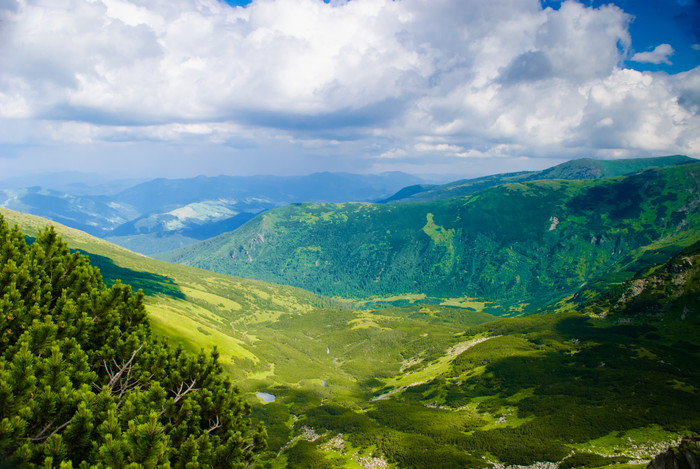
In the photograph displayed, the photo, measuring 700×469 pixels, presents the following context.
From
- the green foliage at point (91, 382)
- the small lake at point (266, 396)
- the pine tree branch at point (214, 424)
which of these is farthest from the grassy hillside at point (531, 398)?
the green foliage at point (91, 382)

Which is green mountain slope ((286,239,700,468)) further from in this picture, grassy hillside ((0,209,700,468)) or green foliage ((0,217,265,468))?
green foliage ((0,217,265,468))

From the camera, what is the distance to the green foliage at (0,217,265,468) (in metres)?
12.4

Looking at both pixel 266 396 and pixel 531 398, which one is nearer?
pixel 531 398

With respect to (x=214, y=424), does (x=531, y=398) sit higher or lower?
lower

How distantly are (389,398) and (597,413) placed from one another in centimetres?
8524

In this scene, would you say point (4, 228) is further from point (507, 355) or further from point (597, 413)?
point (507, 355)

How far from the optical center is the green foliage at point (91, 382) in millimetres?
12391

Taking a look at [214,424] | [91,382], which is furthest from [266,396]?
[91,382]

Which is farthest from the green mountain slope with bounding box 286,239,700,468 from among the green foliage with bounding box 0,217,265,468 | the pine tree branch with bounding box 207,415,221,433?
the green foliage with bounding box 0,217,265,468

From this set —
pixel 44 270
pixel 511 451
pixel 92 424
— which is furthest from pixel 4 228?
pixel 511 451

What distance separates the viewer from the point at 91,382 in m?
15.4

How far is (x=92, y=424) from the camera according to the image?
41.9ft

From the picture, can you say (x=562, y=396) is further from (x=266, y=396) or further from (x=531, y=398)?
(x=266, y=396)

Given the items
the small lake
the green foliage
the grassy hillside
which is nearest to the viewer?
the green foliage
